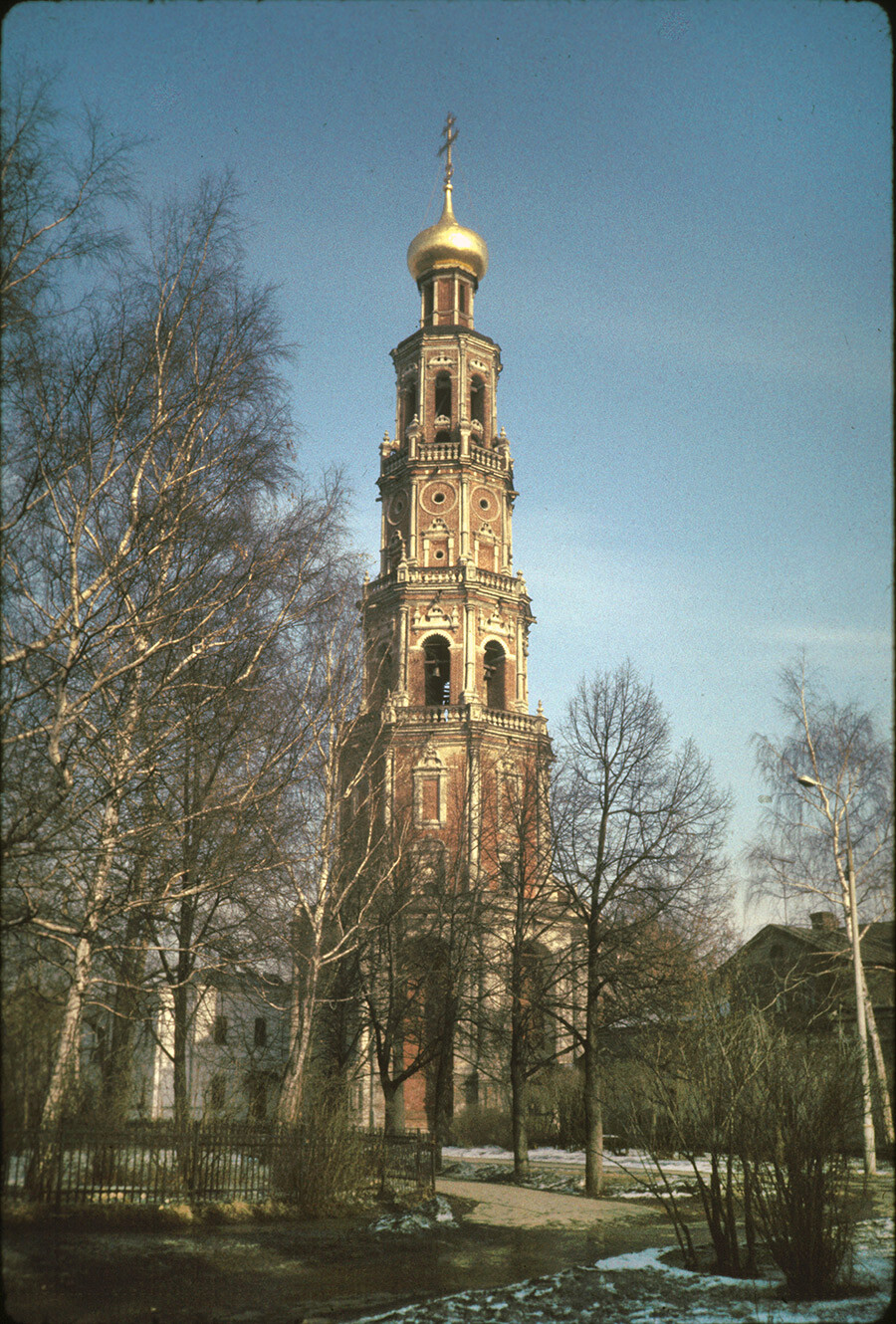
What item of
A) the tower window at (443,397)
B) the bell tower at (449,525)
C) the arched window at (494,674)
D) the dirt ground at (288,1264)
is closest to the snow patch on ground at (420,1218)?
the dirt ground at (288,1264)

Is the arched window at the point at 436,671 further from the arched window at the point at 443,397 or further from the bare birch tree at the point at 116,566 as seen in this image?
the bare birch tree at the point at 116,566

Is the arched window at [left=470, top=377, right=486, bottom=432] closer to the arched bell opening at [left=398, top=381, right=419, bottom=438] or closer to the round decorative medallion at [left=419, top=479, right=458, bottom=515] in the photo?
the arched bell opening at [left=398, top=381, right=419, bottom=438]

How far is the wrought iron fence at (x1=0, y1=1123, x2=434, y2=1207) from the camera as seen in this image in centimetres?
838

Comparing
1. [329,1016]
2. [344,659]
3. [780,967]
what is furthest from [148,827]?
[780,967]

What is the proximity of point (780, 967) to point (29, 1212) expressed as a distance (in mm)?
30469

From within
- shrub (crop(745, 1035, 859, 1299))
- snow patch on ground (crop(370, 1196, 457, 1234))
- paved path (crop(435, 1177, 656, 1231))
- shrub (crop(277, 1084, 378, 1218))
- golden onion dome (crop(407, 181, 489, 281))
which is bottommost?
paved path (crop(435, 1177, 656, 1231))

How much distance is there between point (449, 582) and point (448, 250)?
14550 mm

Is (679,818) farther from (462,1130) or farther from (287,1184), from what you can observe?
(462,1130)

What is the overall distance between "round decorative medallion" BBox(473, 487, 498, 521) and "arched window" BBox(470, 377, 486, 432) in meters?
3.40

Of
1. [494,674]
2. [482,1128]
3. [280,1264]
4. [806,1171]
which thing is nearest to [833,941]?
[482,1128]

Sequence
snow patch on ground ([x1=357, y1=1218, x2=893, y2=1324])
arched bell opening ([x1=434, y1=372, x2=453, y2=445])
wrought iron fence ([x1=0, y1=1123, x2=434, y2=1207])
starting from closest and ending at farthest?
wrought iron fence ([x1=0, y1=1123, x2=434, y2=1207]), snow patch on ground ([x1=357, y1=1218, x2=893, y2=1324]), arched bell opening ([x1=434, y1=372, x2=453, y2=445])

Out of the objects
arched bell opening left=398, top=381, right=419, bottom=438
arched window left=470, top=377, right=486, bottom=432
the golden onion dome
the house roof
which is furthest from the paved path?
the golden onion dome

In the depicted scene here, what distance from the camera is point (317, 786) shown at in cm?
2020

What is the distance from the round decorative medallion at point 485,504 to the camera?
139ft
